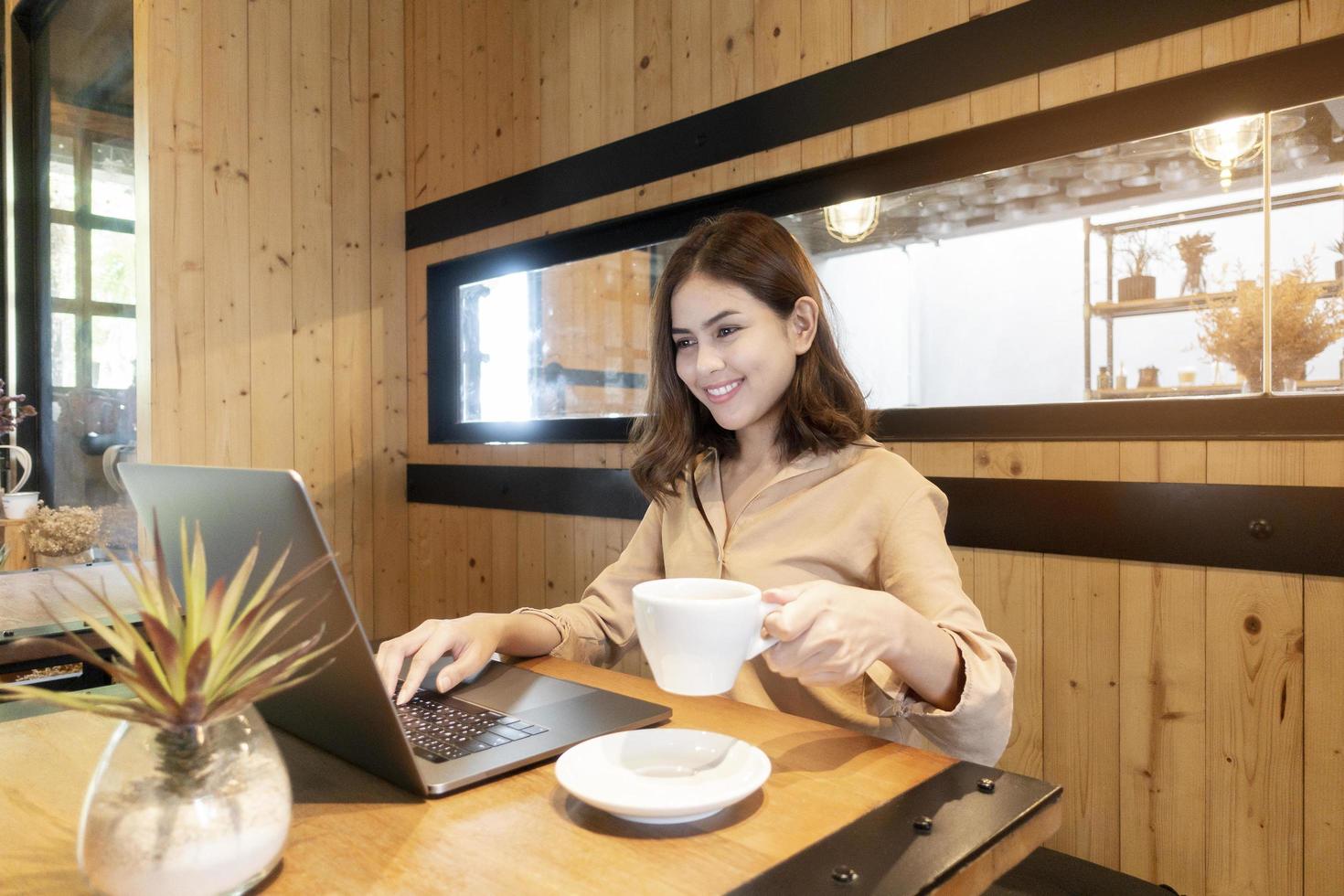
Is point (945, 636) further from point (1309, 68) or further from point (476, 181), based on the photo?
point (476, 181)

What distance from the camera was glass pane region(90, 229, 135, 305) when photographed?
117 inches

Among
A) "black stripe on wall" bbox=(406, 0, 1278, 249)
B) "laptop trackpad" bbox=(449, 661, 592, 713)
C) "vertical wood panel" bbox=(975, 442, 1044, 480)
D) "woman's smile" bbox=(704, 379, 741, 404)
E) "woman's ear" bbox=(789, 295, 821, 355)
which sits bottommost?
"laptop trackpad" bbox=(449, 661, 592, 713)

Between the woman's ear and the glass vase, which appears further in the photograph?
the woman's ear

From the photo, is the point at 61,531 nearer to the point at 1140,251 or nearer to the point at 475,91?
the point at 475,91

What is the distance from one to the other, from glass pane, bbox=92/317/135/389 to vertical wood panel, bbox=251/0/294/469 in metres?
0.49

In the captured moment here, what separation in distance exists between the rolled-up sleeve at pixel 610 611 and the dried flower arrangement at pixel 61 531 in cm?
170

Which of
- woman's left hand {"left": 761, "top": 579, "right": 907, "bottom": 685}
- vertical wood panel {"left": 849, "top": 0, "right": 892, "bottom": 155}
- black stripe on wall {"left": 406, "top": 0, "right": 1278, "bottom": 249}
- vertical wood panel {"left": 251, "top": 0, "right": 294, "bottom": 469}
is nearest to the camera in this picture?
woman's left hand {"left": 761, "top": 579, "right": 907, "bottom": 685}

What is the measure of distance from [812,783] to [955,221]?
1500 mm

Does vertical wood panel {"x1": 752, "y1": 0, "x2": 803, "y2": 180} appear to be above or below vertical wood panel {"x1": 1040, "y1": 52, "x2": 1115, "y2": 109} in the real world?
above

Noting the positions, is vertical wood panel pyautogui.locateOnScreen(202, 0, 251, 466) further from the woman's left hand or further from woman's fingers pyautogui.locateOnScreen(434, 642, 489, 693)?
the woman's left hand

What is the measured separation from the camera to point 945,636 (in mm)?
932

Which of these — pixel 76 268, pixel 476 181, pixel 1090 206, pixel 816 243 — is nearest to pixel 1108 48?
pixel 1090 206

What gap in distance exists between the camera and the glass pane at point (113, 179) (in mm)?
2994

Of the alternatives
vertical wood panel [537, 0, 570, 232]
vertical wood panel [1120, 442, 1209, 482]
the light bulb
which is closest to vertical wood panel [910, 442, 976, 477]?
vertical wood panel [1120, 442, 1209, 482]
